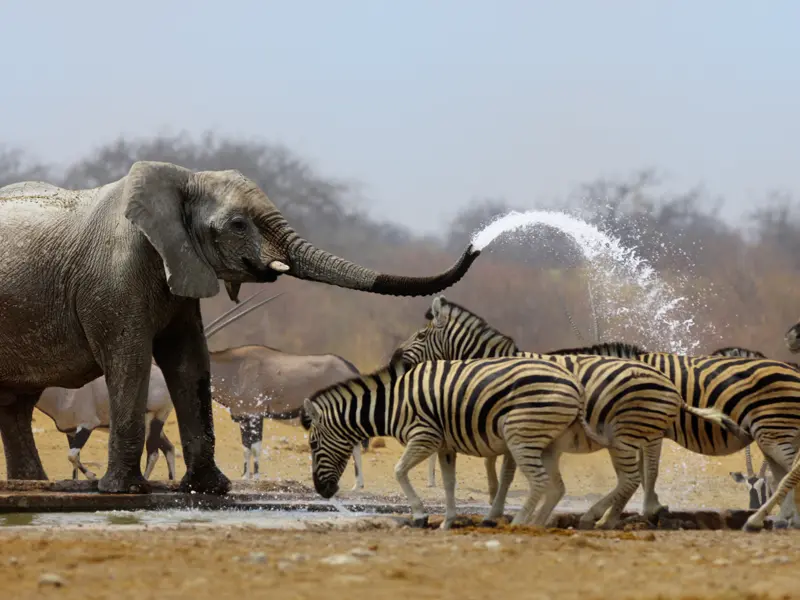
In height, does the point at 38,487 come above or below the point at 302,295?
below

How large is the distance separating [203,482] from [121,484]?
2.74ft

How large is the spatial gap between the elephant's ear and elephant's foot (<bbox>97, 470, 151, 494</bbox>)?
1449 millimetres

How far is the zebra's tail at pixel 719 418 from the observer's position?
8.50 meters

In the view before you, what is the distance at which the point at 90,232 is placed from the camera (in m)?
10.0

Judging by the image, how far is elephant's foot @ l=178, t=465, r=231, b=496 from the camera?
33.4 ft

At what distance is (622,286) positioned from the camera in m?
29.4

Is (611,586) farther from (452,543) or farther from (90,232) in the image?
(90,232)

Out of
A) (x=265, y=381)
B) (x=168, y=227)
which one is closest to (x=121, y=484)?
(x=168, y=227)

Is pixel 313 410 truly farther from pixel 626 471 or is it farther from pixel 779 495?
pixel 779 495

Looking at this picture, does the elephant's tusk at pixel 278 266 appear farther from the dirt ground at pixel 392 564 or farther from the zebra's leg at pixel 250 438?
the zebra's leg at pixel 250 438

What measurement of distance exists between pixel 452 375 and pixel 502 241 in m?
23.4

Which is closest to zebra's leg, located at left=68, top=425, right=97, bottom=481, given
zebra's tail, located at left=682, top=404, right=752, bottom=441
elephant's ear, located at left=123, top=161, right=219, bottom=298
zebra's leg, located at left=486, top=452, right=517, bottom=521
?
elephant's ear, located at left=123, top=161, right=219, bottom=298

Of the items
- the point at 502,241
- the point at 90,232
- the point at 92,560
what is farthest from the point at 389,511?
the point at 502,241

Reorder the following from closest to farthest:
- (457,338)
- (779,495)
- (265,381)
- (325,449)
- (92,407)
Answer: (779,495)
(325,449)
(457,338)
(92,407)
(265,381)
